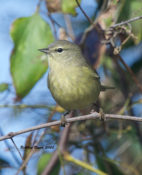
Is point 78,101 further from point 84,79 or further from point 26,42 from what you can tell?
point 26,42

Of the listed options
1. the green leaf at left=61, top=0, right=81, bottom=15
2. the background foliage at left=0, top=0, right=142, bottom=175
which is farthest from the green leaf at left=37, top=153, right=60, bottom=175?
the green leaf at left=61, top=0, right=81, bottom=15

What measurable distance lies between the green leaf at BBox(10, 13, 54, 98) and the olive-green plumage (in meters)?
0.12

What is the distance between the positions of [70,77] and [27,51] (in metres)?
0.39

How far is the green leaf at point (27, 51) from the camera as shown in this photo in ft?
8.48

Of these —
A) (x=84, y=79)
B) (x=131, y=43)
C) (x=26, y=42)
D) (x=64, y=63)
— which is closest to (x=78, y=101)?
(x=84, y=79)

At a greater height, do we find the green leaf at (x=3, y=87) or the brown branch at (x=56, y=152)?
the green leaf at (x=3, y=87)

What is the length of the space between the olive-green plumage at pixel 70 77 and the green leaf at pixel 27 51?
122mm

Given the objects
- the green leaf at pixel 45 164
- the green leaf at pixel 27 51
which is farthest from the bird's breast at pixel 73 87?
the green leaf at pixel 45 164

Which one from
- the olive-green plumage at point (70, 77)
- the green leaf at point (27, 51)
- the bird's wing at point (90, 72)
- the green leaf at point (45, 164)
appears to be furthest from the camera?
the green leaf at point (45, 164)

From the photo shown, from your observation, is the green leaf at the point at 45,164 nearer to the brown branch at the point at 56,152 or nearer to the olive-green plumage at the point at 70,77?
the brown branch at the point at 56,152

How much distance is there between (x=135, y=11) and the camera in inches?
107

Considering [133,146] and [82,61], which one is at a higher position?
[82,61]

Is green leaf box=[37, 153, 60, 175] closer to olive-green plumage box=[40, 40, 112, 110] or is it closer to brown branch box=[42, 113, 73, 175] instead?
brown branch box=[42, 113, 73, 175]

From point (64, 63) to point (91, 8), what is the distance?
61 centimetres
